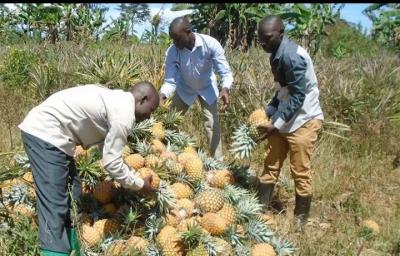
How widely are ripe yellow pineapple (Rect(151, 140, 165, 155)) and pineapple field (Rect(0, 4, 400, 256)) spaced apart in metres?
0.01

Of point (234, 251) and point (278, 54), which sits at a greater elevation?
point (278, 54)

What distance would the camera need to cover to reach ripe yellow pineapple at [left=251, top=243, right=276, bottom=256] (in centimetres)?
392

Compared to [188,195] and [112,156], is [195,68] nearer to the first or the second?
[188,195]

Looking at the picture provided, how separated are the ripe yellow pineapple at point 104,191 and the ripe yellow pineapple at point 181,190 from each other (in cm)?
49

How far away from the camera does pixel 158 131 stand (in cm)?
489

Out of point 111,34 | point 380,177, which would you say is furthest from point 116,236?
point 111,34

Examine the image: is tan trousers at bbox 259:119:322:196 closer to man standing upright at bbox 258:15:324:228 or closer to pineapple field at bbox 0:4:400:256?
man standing upright at bbox 258:15:324:228

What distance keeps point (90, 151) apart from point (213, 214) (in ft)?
3.87

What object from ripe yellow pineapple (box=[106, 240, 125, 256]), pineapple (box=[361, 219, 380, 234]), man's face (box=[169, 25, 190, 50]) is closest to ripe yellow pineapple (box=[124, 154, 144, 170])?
ripe yellow pineapple (box=[106, 240, 125, 256])

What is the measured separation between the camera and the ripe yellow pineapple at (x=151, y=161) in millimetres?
4257

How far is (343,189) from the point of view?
580 cm

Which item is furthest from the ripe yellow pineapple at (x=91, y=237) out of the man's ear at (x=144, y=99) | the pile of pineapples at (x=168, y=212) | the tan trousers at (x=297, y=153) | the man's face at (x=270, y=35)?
the man's face at (x=270, y=35)

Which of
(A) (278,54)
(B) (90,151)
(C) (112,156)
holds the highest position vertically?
(A) (278,54)

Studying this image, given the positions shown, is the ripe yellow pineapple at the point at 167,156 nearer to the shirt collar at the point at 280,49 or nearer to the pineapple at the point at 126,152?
the pineapple at the point at 126,152
